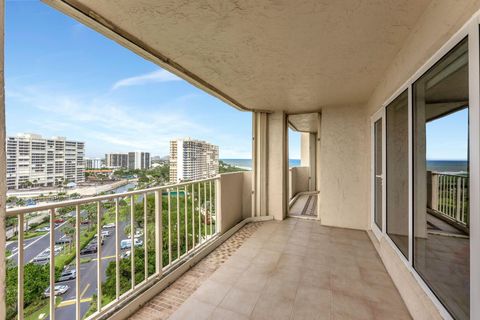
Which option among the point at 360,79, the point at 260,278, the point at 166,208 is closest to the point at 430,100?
the point at 360,79

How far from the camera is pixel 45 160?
1796 millimetres

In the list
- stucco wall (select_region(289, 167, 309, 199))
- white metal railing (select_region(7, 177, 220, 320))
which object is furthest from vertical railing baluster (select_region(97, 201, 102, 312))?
stucco wall (select_region(289, 167, 309, 199))

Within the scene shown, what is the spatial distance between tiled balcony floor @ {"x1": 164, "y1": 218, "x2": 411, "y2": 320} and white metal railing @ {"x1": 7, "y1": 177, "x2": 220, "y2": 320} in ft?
1.81

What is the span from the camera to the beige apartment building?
129 centimetres

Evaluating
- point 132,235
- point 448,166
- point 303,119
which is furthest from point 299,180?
point 132,235

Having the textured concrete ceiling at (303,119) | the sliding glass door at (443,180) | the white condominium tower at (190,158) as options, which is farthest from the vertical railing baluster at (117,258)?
the textured concrete ceiling at (303,119)

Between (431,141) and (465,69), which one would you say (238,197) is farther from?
(465,69)

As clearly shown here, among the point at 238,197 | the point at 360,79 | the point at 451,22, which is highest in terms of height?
the point at 360,79

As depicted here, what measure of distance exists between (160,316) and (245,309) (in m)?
0.75

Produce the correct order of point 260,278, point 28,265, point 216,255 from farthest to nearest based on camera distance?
point 216,255
point 260,278
point 28,265

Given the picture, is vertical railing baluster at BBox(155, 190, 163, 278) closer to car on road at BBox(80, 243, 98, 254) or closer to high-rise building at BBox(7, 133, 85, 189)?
car on road at BBox(80, 243, 98, 254)

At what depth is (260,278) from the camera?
2182 mm

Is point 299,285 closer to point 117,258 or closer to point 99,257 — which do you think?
point 117,258

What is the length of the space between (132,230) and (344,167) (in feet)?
12.3
